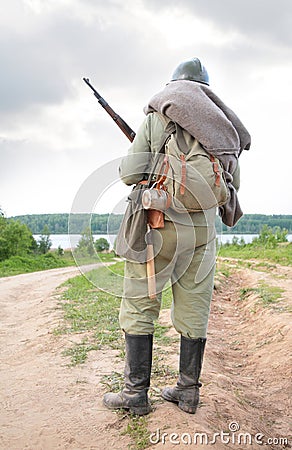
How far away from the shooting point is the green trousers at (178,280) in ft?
9.77

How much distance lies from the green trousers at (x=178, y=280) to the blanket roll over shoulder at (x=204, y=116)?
0.44m

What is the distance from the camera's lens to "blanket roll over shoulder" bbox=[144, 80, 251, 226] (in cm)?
286

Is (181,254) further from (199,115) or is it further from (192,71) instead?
(192,71)

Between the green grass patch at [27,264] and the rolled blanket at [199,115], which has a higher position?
the rolled blanket at [199,115]

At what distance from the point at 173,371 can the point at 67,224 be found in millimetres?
1666

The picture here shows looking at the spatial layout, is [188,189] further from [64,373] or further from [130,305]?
[64,373]

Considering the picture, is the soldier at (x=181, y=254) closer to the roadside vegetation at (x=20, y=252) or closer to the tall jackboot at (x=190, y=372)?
the tall jackboot at (x=190, y=372)

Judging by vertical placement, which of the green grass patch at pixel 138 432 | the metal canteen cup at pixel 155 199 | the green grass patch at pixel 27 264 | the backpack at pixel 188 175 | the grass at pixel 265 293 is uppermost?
the backpack at pixel 188 175

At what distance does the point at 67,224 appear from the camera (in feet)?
10.0

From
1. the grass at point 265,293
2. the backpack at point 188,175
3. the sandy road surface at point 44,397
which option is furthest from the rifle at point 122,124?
the grass at point 265,293

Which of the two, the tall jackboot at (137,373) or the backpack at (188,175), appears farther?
the tall jackboot at (137,373)

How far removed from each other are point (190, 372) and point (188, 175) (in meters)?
1.25

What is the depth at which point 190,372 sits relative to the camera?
3.15 metres

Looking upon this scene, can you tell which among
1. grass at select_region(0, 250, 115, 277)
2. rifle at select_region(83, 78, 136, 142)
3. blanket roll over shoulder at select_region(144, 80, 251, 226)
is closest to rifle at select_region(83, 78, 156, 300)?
rifle at select_region(83, 78, 136, 142)
